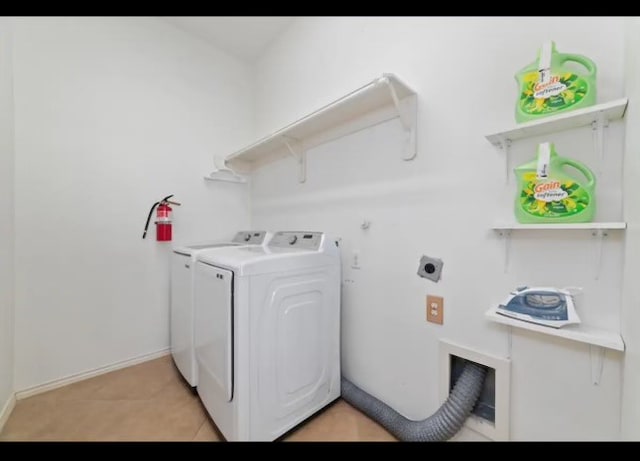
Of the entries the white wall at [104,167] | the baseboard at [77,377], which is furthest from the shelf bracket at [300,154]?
the baseboard at [77,377]

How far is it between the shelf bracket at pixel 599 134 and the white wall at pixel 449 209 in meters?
0.02

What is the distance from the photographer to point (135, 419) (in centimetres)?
70

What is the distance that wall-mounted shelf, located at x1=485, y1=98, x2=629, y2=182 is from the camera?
2.43 ft

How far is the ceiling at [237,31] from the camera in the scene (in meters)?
1.69

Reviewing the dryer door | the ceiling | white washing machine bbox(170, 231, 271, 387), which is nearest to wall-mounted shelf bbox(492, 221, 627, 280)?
the dryer door

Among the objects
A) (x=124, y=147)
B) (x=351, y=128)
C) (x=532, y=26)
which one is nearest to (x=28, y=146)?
(x=124, y=147)

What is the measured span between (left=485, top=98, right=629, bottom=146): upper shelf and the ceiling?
155 cm

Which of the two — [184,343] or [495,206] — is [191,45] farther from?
[495,206]

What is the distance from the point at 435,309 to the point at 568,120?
2.83 ft

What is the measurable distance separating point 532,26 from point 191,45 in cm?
227

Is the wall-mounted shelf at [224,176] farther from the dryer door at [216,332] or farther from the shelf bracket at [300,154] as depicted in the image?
the dryer door at [216,332]

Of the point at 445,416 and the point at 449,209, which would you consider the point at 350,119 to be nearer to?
the point at 449,209

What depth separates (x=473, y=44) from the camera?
1018 millimetres

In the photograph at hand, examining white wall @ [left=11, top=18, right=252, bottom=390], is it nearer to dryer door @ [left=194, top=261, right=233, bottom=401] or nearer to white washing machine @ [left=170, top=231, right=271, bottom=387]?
white washing machine @ [left=170, top=231, right=271, bottom=387]
